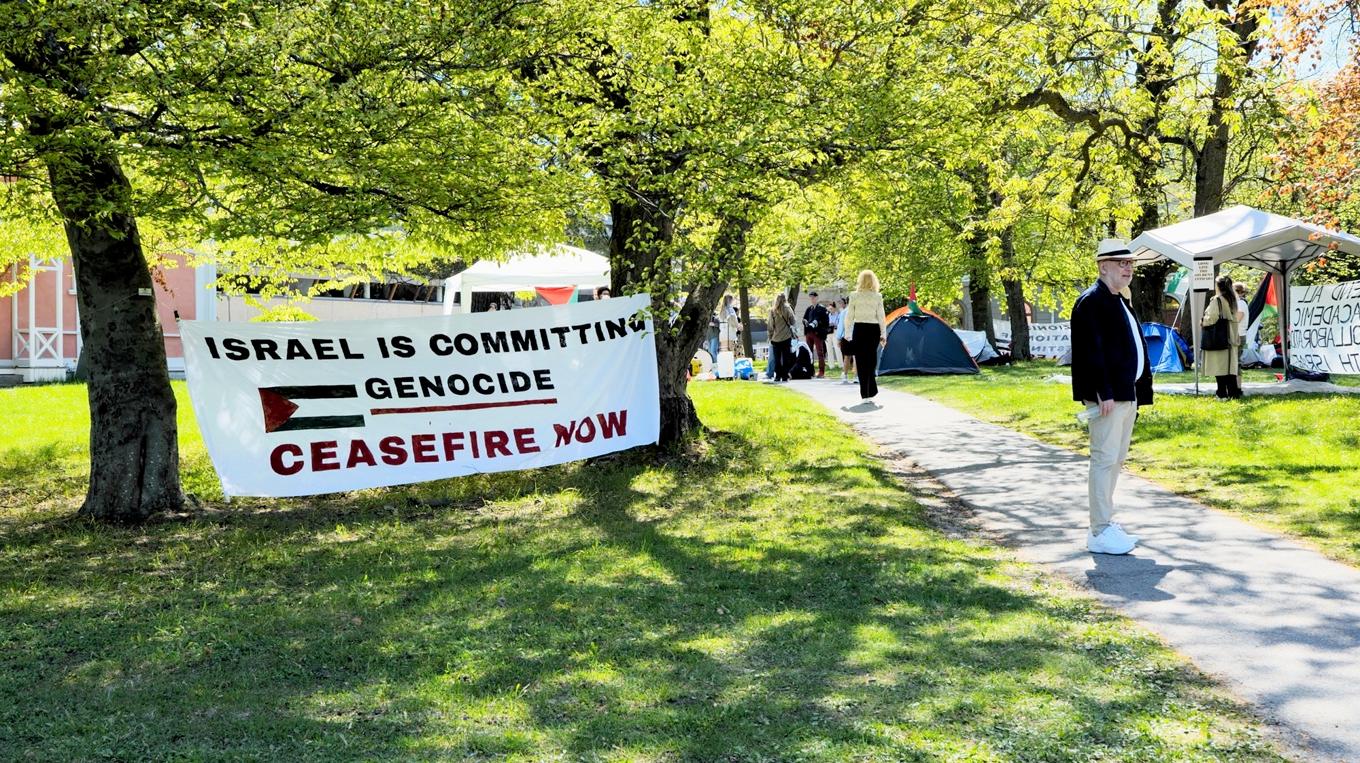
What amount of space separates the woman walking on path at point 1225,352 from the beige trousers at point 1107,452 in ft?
31.5

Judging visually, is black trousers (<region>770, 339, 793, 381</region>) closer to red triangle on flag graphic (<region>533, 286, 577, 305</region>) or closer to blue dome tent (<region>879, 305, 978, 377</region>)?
blue dome tent (<region>879, 305, 978, 377</region>)

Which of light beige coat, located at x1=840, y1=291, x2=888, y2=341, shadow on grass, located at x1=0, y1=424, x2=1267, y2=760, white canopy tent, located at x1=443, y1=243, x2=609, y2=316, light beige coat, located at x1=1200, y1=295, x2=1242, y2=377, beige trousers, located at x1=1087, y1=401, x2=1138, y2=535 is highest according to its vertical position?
white canopy tent, located at x1=443, y1=243, x2=609, y2=316

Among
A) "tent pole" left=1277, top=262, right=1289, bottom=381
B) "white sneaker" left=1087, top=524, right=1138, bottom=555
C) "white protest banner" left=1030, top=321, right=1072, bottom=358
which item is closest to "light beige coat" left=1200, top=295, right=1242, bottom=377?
"tent pole" left=1277, top=262, right=1289, bottom=381

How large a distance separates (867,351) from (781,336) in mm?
7645

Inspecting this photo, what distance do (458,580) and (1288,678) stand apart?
4.33 metres

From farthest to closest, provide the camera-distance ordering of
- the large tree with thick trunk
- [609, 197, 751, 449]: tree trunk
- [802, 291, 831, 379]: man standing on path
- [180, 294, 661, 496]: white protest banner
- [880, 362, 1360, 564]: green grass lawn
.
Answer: [802, 291, 831, 379]: man standing on path < [609, 197, 751, 449]: tree trunk < [180, 294, 661, 496]: white protest banner < [880, 362, 1360, 564]: green grass lawn < the large tree with thick trunk

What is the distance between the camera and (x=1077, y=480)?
1011cm

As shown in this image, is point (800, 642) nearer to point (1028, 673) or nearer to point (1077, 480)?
point (1028, 673)

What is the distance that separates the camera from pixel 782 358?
24.6 meters

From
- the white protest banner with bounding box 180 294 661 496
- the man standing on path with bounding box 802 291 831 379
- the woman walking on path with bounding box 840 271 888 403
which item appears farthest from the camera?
the man standing on path with bounding box 802 291 831 379

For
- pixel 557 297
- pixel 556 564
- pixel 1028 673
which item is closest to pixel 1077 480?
pixel 556 564

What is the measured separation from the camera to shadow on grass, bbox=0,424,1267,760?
4.15 metres

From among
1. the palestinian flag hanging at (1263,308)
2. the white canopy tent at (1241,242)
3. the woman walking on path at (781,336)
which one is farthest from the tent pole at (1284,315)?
the woman walking on path at (781,336)

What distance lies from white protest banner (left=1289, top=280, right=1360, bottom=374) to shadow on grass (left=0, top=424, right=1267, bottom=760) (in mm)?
12585
